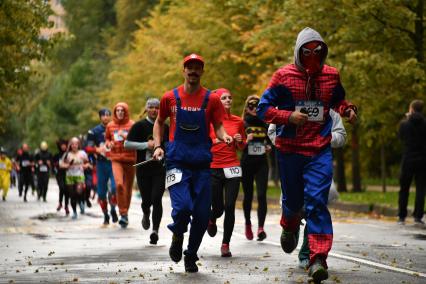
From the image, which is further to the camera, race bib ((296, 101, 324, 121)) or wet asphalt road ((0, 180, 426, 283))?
wet asphalt road ((0, 180, 426, 283))

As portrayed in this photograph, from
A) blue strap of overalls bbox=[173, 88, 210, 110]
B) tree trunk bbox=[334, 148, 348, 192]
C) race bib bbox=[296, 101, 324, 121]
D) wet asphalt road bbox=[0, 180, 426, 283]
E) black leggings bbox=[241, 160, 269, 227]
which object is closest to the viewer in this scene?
race bib bbox=[296, 101, 324, 121]

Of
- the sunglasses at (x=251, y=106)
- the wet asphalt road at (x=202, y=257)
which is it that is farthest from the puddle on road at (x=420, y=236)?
the sunglasses at (x=251, y=106)

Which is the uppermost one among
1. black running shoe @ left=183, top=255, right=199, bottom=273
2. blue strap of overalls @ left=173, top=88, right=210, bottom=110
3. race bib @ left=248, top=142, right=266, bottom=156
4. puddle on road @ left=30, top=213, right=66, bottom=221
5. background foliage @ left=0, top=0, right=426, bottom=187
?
background foliage @ left=0, top=0, right=426, bottom=187

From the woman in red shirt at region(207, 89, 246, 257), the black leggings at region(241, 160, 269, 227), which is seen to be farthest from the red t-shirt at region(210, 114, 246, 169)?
the black leggings at region(241, 160, 269, 227)

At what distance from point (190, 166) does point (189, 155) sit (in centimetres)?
12

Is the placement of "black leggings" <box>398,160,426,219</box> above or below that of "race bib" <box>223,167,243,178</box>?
below

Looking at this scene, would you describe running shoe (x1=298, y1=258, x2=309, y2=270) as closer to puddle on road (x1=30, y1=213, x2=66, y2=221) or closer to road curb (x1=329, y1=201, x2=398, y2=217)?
road curb (x1=329, y1=201, x2=398, y2=217)

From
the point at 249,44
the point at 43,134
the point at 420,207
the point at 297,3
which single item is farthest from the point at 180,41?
the point at 43,134

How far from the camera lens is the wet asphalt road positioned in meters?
10.6

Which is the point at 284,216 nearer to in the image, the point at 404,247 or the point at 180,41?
the point at 404,247

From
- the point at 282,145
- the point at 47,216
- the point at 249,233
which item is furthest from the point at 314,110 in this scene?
the point at 47,216

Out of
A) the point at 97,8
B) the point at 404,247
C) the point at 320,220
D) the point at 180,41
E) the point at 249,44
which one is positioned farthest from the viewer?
the point at 97,8

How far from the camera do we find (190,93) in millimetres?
11555

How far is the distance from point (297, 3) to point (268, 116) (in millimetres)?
18818
